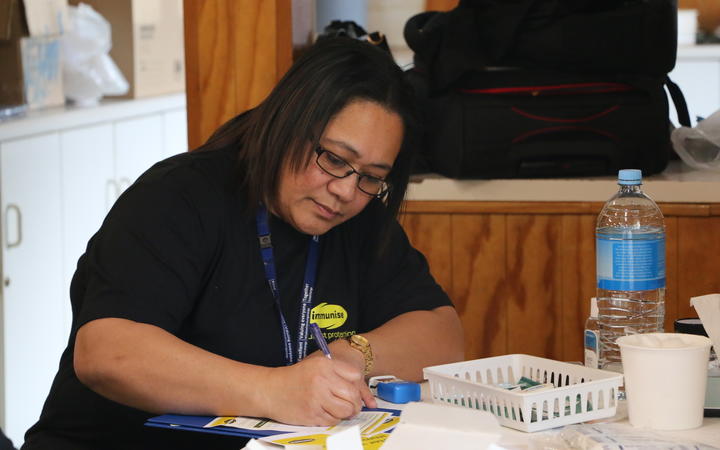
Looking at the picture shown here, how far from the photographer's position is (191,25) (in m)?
2.47

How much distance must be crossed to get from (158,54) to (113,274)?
307 cm

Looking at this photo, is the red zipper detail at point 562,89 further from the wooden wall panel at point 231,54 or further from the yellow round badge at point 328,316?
the yellow round badge at point 328,316

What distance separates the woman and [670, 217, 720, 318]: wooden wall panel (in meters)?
0.85

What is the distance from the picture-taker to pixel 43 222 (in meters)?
3.46

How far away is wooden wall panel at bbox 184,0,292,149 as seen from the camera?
2.46 m

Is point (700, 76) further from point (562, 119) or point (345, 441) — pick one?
point (345, 441)

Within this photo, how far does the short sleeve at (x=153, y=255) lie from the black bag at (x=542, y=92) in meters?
0.97

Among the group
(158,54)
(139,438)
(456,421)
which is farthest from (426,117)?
(158,54)

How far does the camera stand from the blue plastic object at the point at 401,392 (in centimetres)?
153

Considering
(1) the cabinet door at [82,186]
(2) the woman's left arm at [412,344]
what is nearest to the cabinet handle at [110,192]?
(1) the cabinet door at [82,186]

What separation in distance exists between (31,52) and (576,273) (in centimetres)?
205

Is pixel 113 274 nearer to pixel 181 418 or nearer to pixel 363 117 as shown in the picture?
pixel 181 418

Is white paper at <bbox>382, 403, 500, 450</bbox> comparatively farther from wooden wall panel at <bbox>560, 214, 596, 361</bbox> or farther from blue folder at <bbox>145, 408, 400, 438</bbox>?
wooden wall panel at <bbox>560, 214, 596, 361</bbox>

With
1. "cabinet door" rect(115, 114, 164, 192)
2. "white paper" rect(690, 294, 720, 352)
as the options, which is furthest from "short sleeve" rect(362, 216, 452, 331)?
"cabinet door" rect(115, 114, 164, 192)
